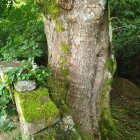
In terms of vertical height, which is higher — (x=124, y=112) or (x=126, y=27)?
(x=126, y=27)

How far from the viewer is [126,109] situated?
18.9 ft

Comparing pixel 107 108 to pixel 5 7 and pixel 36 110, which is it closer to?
pixel 36 110

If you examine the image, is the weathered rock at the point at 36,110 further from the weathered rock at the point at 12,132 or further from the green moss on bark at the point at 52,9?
the green moss on bark at the point at 52,9

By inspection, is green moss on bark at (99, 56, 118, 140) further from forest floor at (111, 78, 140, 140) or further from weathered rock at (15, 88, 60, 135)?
weathered rock at (15, 88, 60, 135)

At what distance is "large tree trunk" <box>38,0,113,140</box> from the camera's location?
3699 mm

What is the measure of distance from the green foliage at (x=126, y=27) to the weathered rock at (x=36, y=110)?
2.03 m

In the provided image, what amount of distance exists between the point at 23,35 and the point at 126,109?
2.24 m

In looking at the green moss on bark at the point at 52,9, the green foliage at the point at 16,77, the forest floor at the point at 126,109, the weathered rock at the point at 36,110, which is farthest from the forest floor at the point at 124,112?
the green moss on bark at the point at 52,9

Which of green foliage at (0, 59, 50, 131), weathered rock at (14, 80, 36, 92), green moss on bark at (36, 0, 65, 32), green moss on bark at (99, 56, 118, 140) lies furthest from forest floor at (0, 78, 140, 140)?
green moss on bark at (36, 0, 65, 32)

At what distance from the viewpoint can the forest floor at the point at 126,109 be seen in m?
4.92

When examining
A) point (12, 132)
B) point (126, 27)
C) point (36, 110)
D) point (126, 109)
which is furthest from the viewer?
point (126, 109)

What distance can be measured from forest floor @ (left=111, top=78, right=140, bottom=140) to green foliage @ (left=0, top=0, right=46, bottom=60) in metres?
1.66

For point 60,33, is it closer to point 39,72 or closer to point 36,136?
point 39,72

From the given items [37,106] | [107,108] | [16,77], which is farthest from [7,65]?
[107,108]
